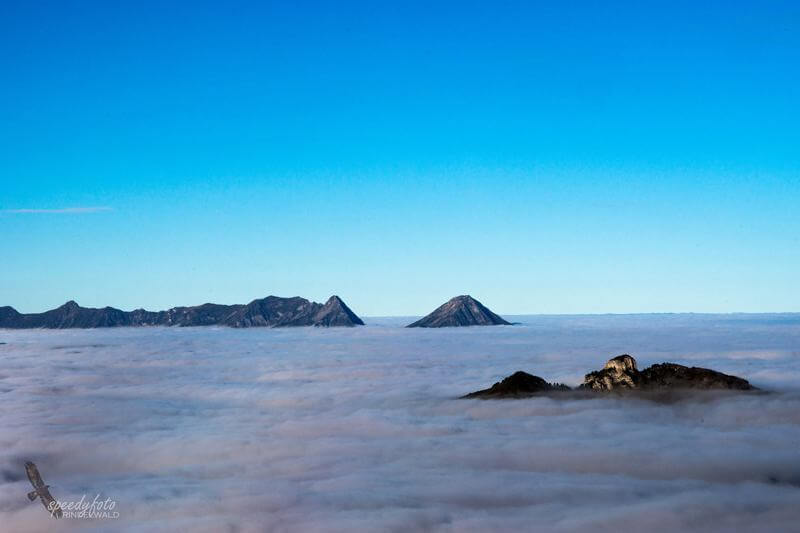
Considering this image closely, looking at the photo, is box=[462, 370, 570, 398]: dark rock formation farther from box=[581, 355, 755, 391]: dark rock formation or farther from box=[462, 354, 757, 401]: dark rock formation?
box=[581, 355, 755, 391]: dark rock formation

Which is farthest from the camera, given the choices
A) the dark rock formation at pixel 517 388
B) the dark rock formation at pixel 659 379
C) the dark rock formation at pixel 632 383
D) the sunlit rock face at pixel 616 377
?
the sunlit rock face at pixel 616 377

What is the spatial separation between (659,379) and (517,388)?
42.7 feet

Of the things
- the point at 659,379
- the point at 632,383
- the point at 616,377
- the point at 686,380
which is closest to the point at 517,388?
the point at 616,377

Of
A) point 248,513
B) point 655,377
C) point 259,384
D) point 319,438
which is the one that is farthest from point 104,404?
point 655,377

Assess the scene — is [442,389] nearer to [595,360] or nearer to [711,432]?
[711,432]

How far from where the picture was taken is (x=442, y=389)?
75500mm

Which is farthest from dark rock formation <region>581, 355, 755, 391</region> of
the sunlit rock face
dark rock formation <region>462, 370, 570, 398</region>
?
dark rock formation <region>462, 370, 570, 398</region>

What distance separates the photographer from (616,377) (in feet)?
220

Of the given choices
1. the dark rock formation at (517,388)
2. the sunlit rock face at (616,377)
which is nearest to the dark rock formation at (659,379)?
the sunlit rock face at (616,377)

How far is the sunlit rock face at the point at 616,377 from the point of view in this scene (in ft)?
217

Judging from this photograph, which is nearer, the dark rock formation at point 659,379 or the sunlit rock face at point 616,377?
the dark rock formation at point 659,379

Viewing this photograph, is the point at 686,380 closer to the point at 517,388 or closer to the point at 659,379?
the point at 659,379

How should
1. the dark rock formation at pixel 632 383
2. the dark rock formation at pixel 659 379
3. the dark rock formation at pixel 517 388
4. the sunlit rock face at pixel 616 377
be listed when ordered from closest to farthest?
the dark rock formation at pixel 632 383, the dark rock formation at pixel 659 379, the dark rock formation at pixel 517 388, the sunlit rock face at pixel 616 377

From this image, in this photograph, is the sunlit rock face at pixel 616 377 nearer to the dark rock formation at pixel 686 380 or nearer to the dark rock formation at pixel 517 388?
the dark rock formation at pixel 686 380
